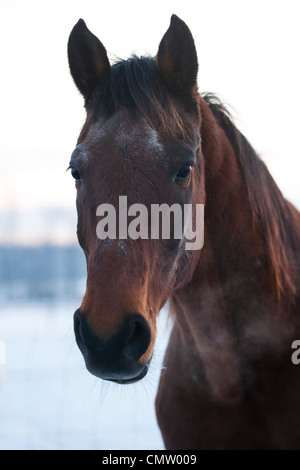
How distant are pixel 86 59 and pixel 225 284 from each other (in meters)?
1.31

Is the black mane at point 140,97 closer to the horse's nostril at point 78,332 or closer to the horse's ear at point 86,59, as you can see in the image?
the horse's ear at point 86,59

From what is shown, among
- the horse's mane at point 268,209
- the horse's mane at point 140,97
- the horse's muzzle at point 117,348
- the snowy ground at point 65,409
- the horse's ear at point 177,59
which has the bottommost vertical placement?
the snowy ground at point 65,409

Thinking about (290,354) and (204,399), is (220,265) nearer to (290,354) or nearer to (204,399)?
(290,354)

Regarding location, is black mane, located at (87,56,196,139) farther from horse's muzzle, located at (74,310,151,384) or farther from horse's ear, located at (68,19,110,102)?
horse's muzzle, located at (74,310,151,384)

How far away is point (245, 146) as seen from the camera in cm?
246

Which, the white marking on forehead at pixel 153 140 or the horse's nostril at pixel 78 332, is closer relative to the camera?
the horse's nostril at pixel 78 332

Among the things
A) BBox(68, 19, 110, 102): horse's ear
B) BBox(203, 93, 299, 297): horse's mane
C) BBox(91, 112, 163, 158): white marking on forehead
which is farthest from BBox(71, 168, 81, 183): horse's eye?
BBox(203, 93, 299, 297): horse's mane

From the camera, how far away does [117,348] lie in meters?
1.47

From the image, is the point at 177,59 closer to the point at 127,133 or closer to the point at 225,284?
the point at 127,133

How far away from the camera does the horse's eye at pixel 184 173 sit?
1890 mm

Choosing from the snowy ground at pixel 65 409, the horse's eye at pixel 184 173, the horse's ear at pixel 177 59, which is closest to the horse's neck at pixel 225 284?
the horse's ear at pixel 177 59

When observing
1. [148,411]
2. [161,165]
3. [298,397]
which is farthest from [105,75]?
[148,411]

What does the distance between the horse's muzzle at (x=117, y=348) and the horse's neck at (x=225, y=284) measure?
748mm

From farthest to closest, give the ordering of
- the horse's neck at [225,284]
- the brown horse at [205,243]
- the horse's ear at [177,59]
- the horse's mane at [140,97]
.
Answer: the horse's neck at [225,284] → the horse's ear at [177,59] → the horse's mane at [140,97] → the brown horse at [205,243]
